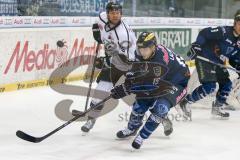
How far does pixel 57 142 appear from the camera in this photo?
13.4 feet

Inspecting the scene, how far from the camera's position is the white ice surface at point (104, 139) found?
380cm

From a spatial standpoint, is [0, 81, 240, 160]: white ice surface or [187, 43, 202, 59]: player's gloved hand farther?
[187, 43, 202, 59]: player's gloved hand

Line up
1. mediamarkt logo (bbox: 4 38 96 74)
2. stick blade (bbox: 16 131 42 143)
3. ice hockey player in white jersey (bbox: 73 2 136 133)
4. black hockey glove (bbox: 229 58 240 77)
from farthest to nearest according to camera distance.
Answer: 1. mediamarkt logo (bbox: 4 38 96 74)
2. black hockey glove (bbox: 229 58 240 77)
3. ice hockey player in white jersey (bbox: 73 2 136 133)
4. stick blade (bbox: 16 131 42 143)

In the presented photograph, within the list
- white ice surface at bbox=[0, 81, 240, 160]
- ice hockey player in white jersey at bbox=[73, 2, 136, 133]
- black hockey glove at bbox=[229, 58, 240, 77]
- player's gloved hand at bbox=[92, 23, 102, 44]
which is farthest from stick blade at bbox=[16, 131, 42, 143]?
black hockey glove at bbox=[229, 58, 240, 77]

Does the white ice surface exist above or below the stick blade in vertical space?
below

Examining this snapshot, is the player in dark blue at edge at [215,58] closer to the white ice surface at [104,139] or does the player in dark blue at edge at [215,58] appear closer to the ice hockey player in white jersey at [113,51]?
the white ice surface at [104,139]

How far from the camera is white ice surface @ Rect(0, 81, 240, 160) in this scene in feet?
12.5

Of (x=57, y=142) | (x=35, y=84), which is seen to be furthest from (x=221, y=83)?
(x=35, y=84)

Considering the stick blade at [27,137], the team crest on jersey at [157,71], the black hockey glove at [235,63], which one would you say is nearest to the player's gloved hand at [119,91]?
the team crest on jersey at [157,71]

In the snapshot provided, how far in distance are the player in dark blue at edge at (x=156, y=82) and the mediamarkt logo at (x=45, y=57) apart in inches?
97.3

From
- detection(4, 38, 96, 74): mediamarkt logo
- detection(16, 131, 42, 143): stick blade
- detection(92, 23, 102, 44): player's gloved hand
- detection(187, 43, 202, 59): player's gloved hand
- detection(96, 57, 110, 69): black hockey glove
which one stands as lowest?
detection(16, 131, 42, 143): stick blade

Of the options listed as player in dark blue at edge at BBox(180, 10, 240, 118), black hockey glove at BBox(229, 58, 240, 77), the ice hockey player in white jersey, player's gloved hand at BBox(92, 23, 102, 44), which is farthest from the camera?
black hockey glove at BBox(229, 58, 240, 77)

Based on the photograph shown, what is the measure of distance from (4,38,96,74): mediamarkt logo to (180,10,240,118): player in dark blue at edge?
2120mm

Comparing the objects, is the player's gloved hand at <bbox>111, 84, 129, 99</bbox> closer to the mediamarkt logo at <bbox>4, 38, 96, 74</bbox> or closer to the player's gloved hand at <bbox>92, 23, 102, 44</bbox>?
the player's gloved hand at <bbox>92, 23, 102, 44</bbox>
